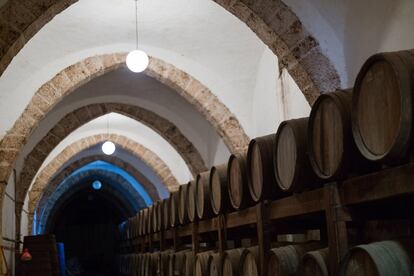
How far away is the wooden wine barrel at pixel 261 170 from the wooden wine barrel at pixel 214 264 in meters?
0.75

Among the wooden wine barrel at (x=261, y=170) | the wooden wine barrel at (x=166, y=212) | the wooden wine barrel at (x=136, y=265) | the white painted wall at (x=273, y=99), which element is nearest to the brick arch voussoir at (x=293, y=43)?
the white painted wall at (x=273, y=99)

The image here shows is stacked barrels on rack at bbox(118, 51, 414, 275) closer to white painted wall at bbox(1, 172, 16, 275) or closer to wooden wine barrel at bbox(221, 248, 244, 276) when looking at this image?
wooden wine barrel at bbox(221, 248, 244, 276)

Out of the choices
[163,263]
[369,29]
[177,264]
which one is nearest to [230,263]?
[177,264]

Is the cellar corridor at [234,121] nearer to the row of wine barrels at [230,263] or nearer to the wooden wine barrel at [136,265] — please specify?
the row of wine barrels at [230,263]

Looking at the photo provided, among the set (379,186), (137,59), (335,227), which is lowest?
(335,227)

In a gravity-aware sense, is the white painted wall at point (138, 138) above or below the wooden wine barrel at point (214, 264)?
above

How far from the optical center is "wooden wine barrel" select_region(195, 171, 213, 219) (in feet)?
15.4

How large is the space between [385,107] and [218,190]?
2.22 meters

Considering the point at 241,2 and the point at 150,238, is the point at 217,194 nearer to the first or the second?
the point at 241,2

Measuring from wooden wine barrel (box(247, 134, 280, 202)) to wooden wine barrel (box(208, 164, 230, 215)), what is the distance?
69 centimetres

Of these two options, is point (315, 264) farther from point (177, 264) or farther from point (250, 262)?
point (177, 264)

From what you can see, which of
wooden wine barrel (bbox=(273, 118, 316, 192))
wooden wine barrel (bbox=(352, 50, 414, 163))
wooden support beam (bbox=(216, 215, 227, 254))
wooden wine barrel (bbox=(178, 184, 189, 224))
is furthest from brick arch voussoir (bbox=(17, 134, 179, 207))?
wooden wine barrel (bbox=(352, 50, 414, 163))

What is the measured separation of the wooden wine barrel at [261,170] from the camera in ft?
11.0

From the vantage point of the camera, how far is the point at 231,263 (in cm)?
376
